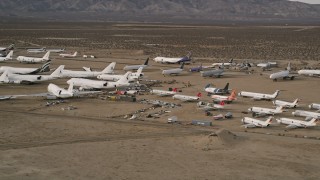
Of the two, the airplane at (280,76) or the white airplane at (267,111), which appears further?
the airplane at (280,76)

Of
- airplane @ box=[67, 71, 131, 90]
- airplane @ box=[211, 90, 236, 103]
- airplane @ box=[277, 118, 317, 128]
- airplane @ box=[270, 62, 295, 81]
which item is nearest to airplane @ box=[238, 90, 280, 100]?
airplane @ box=[211, 90, 236, 103]

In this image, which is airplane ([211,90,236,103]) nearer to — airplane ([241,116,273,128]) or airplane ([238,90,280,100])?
airplane ([238,90,280,100])

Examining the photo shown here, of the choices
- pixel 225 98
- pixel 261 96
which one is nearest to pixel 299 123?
pixel 225 98

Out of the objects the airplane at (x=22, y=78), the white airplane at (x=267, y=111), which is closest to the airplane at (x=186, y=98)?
the white airplane at (x=267, y=111)


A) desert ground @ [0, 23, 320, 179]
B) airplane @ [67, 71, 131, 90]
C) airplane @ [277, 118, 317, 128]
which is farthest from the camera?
airplane @ [67, 71, 131, 90]

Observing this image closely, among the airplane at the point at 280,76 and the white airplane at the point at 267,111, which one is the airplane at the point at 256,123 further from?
the airplane at the point at 280,76

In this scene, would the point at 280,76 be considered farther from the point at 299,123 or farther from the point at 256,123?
the point at 256,123

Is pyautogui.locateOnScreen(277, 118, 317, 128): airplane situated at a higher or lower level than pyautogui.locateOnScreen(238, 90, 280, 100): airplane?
lower

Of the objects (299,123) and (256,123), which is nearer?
(299,123)

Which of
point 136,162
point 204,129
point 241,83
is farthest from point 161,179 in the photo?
point 241,83

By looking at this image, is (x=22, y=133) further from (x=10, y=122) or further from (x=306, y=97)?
(x=306, y=97)

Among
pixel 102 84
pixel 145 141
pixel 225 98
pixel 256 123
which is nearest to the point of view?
pixel 145 141
